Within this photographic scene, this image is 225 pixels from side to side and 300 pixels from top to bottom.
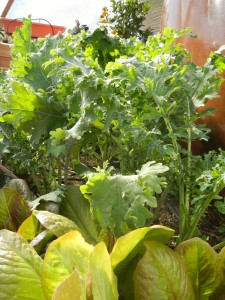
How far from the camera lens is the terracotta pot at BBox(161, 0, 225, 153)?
1188 mm

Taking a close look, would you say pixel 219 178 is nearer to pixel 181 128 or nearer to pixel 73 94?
pixel 181 128

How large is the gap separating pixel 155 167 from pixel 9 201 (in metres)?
0.34

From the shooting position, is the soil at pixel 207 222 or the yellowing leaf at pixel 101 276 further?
the soil at pixel 207 222

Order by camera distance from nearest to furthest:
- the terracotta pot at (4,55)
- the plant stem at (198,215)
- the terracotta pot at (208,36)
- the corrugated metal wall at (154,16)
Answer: the plant stem at (198,215) → the terracotta pot at (208,36) → the terracotta pot at (4,55) → the corrugated metal wall at (154,16)

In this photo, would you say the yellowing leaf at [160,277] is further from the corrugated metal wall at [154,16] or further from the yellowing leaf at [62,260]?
the corrugated metal wall at [154,16]

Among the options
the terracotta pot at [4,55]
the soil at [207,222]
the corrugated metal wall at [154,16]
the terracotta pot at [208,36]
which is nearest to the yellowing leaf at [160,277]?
the soil at [207,222]

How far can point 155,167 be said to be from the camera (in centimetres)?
66

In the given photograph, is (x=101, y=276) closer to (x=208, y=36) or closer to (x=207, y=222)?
(x=207, y=222)

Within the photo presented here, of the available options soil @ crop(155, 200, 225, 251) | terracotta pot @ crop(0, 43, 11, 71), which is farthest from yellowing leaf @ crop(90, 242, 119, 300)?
terracotta pot @ crop(0, 43, 11, 71)

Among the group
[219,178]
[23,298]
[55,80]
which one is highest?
[55,80]

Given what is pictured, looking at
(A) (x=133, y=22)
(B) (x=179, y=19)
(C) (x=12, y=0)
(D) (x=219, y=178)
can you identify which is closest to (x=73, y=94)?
(D) (x=219, y=178)

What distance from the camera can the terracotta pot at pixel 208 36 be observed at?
119 cm

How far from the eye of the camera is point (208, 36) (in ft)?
4.13

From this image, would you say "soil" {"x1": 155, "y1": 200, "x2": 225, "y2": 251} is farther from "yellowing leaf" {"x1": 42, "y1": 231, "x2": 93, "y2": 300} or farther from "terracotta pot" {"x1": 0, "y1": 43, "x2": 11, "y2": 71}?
"terracotta pot" {"x1": 0, "y1": 43, "x2": 11, "y2": 71}
